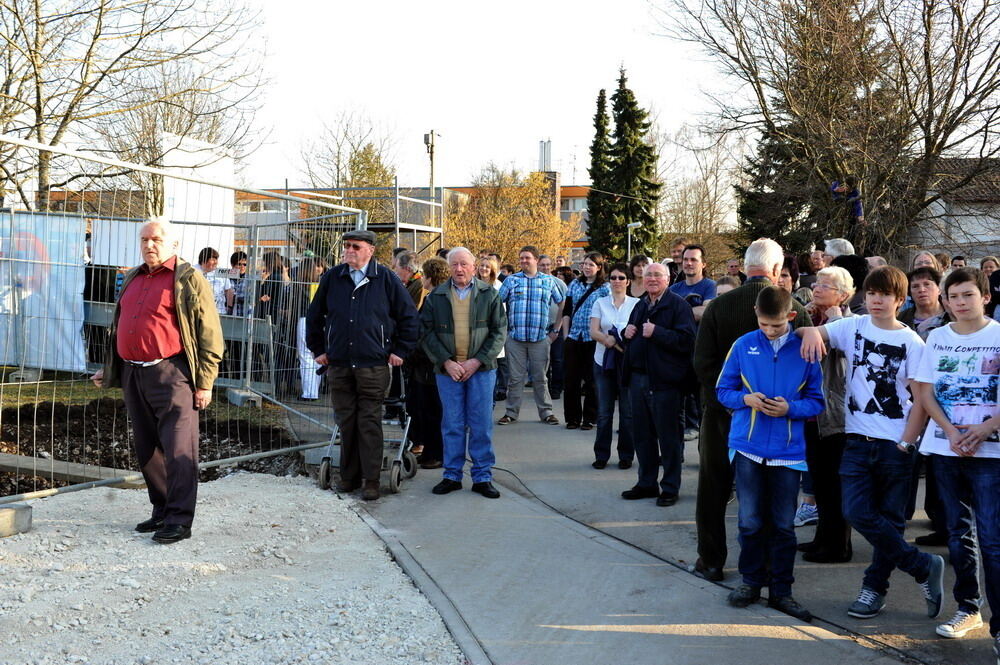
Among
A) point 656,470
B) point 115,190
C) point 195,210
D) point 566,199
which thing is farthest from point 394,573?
point 566,199

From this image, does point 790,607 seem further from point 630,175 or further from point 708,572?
point 630,175

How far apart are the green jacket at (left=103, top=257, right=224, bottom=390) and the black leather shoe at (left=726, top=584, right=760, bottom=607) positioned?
3489 mm

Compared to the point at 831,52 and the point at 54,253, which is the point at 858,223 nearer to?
the point at 831,52

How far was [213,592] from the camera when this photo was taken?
4.77m

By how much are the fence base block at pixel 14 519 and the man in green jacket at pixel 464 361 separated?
292 cm

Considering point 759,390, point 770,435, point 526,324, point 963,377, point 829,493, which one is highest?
point 526,324

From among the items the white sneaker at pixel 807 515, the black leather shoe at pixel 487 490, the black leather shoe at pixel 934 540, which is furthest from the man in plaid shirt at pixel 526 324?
the black leather shoe at pixel 934 540

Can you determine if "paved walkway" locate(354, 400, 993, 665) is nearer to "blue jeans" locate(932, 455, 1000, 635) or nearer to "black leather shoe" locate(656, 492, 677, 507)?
"black leather shoe" locate(656, 492, 677, 507)

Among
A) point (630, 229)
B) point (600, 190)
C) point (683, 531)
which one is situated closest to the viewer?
point (683, 531)

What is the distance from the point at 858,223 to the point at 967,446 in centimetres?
1737

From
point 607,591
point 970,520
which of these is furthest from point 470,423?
point 970,520

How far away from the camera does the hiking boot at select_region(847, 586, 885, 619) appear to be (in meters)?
4.59

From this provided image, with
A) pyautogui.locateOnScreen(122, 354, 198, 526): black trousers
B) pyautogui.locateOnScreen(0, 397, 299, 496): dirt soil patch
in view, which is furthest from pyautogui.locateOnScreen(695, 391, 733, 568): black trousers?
pyautogui.locateOnScreen(0, 397, 299, 496): dirt soil patch

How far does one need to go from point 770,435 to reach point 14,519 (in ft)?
15.2
